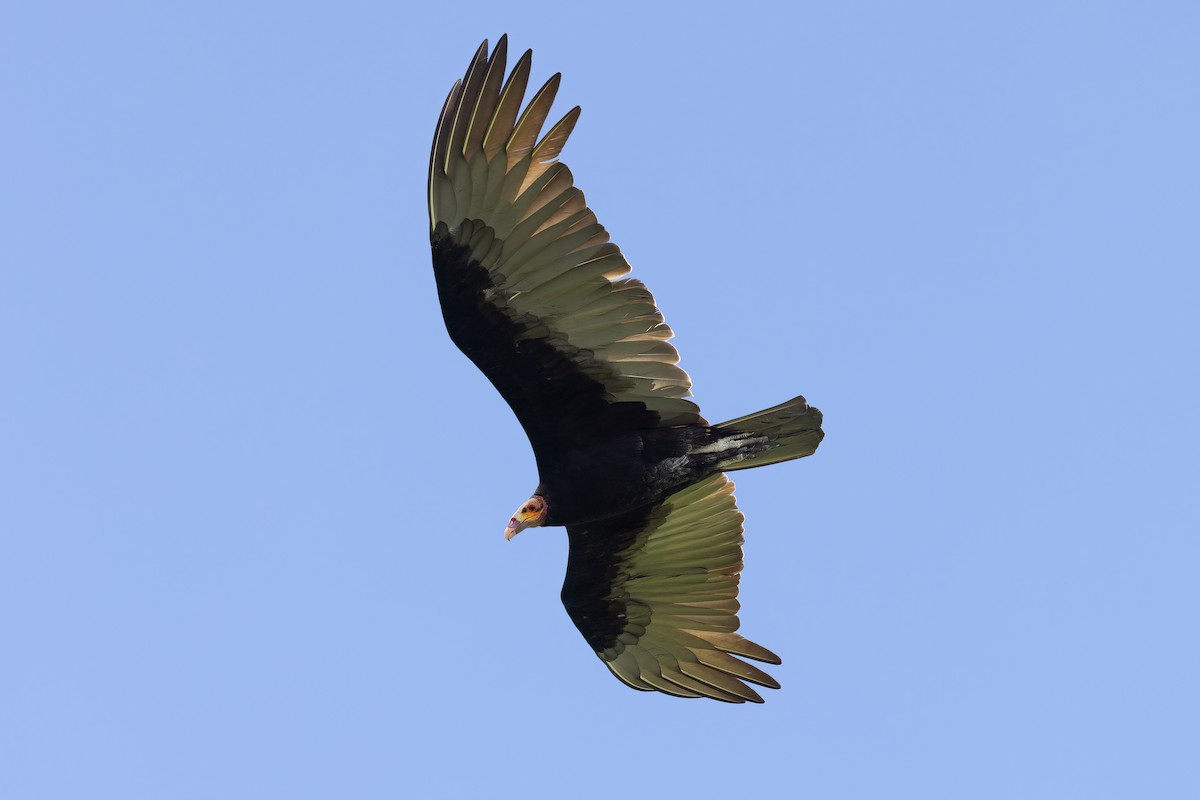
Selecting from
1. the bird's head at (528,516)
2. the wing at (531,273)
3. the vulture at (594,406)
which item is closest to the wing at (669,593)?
the vulture at (594,406)

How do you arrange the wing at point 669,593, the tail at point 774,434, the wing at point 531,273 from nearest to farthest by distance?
1. the wing at point 531,273
2. the tail at point 774,434
3. the wing at point 669,593

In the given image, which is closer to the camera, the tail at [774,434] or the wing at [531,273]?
the wing at [531,273]

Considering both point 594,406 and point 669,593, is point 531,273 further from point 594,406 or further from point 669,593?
point 669,593

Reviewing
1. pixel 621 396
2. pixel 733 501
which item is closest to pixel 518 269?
pixel 621 396

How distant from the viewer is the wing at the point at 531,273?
829 centimetres

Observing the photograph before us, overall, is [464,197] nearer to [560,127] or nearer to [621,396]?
[560,127]

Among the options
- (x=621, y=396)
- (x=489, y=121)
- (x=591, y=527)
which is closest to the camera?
(x=489, y=121)

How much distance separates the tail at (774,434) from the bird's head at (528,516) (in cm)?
120

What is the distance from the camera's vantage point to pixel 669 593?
10.3 m

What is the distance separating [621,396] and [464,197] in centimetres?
160

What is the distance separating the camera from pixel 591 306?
8633mm

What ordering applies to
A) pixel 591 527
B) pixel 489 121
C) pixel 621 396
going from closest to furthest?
1. pixel 489 121
2. pixel 621 396
3. pixel 591 527

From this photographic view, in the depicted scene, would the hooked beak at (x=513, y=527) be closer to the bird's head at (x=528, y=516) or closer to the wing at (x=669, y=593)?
the bird's head at (x=528, y=516)

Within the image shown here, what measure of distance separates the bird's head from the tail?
1200 millimetres
